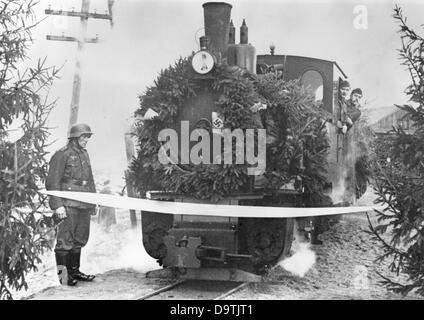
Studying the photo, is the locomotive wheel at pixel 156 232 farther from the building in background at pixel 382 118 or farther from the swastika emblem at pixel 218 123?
the building in background at pixel 382 118

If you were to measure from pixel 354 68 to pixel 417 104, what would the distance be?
2.14 metres

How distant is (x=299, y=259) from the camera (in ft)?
24.3

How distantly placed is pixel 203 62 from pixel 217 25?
46 centimetres

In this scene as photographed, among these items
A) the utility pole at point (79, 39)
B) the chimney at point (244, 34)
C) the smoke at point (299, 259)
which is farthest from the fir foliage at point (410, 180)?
the utility pole at point (79, 39)

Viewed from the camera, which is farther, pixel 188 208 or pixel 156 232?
pixel 156 232

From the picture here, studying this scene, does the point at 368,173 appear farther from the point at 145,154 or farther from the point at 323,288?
the point at 145,154

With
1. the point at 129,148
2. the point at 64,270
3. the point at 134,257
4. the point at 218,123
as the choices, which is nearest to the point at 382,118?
the point at 218,123

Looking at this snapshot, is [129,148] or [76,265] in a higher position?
[129,148]

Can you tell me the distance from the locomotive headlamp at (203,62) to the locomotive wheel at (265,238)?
174 cm

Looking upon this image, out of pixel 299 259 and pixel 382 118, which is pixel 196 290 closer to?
pixel 299 259

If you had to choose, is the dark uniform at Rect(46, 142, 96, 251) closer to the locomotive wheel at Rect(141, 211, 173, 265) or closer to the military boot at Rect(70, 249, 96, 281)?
the military boot at Rect(70, 249, 96, 281)
